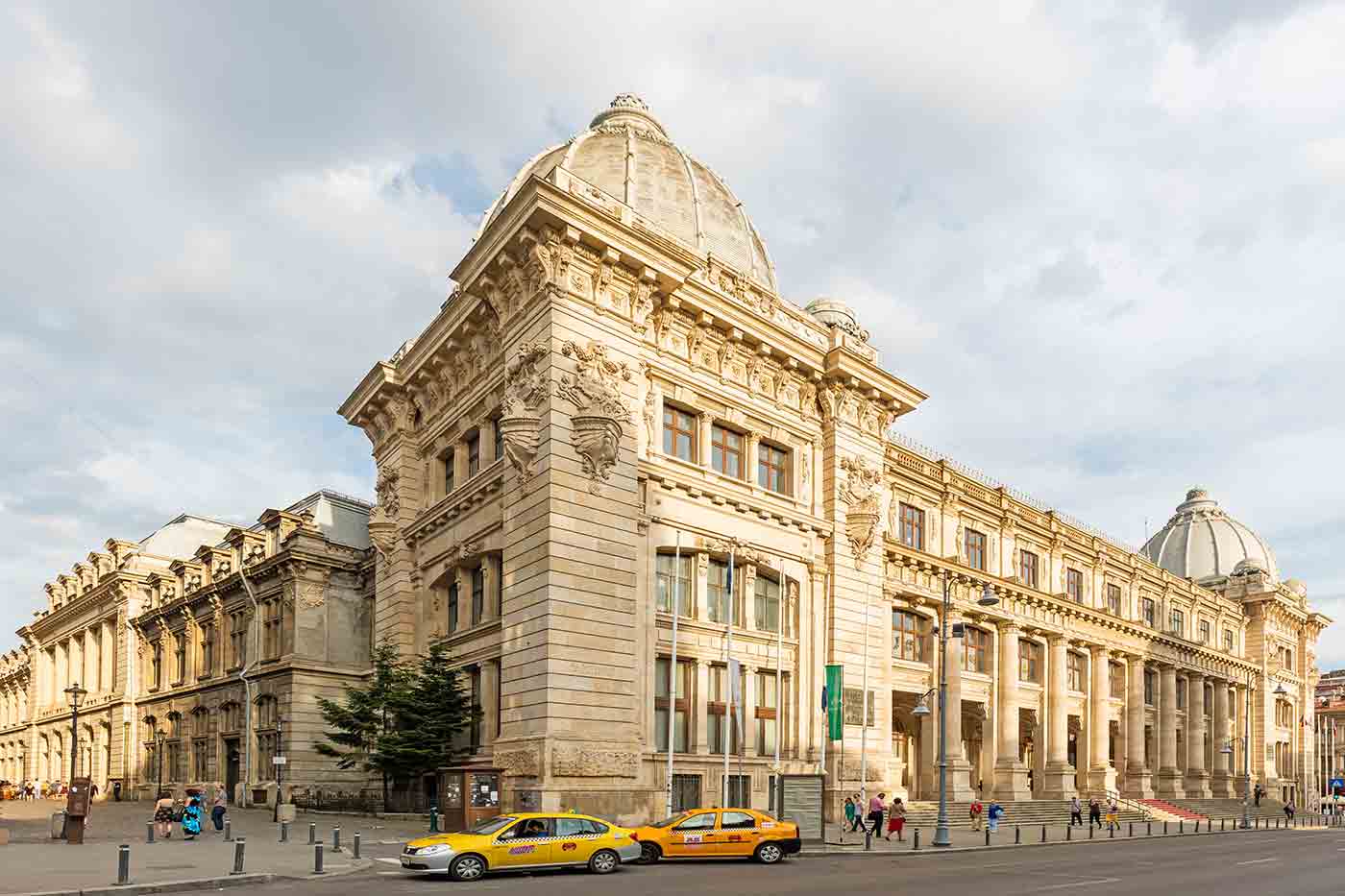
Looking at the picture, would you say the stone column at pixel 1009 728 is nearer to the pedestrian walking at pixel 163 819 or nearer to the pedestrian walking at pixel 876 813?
the pedestrian walking at pixel 876 813

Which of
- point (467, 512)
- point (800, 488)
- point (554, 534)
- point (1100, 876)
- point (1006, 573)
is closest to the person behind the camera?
point (1100, 876)

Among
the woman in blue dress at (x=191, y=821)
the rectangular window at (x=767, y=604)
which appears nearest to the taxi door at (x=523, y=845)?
the woman in blue dress at (x=191, y=821)

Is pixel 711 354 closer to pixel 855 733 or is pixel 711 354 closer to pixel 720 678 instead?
pixel 720 678

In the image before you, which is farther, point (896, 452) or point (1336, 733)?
point (1336, 733)

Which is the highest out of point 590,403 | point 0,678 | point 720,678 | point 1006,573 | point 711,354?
point 711,354

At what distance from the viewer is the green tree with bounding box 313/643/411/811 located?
39.0m

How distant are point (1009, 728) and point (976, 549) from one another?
919 centimetres

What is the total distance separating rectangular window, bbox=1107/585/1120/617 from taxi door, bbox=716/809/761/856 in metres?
47.1

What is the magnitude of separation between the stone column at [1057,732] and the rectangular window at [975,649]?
244 inches

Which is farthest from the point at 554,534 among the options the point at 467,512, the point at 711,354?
the point at 711,354

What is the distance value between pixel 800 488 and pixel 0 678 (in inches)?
4019

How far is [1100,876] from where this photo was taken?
25.9 meters

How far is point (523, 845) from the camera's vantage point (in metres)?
24.7

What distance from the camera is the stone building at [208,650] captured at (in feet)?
182
